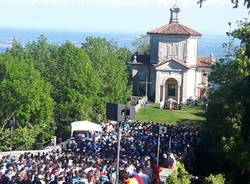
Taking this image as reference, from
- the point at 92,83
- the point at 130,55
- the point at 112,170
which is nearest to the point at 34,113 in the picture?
the point at 92,83

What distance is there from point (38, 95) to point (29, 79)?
1693 mm

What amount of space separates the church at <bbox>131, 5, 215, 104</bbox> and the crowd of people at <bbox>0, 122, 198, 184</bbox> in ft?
120

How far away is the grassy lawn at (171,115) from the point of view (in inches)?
2386

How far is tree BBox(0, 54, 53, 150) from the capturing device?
51062mm

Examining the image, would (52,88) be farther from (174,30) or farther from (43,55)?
(174,30)

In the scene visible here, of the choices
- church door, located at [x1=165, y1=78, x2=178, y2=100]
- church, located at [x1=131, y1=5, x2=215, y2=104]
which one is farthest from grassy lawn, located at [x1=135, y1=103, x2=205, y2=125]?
church door, located at [x1=165, y1=78, x2=178, y2=100]

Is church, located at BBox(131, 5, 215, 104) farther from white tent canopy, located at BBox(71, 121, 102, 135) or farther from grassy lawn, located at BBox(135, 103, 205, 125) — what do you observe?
white tent canopy, located at BBox(71, 121, 102, 135)

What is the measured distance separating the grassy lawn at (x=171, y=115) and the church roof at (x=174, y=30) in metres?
12.6

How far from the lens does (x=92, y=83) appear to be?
2346 inches

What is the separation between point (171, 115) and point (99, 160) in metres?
36.4

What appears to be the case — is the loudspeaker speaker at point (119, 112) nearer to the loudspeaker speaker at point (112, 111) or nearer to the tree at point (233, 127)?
the loudspeaker speaker at point (112, 111)

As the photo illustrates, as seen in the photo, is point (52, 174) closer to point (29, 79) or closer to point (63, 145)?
point (63, 145)

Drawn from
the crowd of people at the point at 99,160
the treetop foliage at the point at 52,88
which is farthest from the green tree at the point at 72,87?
the crowd of people at the point at 99,160

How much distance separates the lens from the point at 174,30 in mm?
82750
